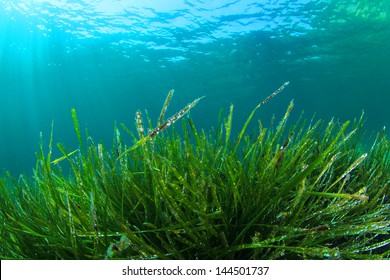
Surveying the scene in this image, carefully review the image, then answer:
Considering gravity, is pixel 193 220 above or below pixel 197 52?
above

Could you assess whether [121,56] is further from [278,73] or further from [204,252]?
[204,252]

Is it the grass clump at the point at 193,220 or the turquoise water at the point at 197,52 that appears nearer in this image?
the grass clump at the point at 193,220

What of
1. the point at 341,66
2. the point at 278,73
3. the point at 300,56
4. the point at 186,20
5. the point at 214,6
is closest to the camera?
the point at 214,6

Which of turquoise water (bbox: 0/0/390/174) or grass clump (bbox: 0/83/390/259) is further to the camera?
turquoise water (bbox: 0/0/390/174)

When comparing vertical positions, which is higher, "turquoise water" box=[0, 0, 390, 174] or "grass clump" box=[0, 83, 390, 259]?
"grass clump" box=[0, 83, 390, 259]

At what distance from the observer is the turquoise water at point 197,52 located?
2759cm

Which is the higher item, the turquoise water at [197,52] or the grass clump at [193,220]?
the grass clump at [193,220]

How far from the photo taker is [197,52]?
36.3 m

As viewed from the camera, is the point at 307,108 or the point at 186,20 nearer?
the point at 186,20

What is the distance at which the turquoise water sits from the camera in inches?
1086

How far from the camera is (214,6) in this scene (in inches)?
1035

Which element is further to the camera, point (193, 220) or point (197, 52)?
point (197, 52)

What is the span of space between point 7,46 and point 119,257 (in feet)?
153

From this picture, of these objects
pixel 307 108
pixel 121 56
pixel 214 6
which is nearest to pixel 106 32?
pixel 121 56
